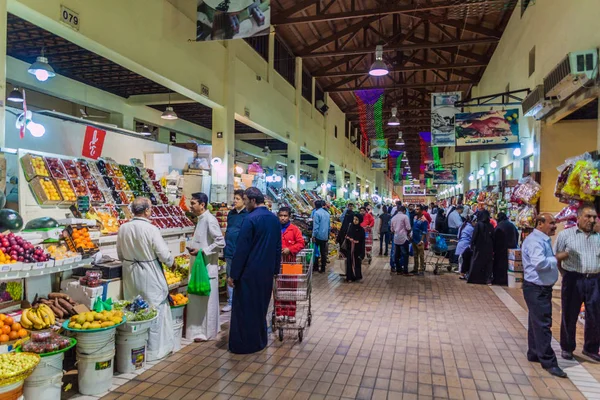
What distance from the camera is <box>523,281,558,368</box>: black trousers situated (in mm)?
4203

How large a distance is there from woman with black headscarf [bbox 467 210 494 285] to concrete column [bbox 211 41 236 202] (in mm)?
5907

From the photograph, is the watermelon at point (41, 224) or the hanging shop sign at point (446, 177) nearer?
the watermelon at point (41, 224)

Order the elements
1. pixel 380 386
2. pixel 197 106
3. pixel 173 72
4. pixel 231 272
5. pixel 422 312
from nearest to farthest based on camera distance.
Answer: pixel 380 386 < pixel 231 272 < pixel 422 312 < pixel 173 72 < pixel 197 106

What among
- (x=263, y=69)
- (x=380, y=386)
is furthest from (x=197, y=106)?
(x=380, y=386)

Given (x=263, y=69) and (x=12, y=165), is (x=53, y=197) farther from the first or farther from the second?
(x=263, y=69)

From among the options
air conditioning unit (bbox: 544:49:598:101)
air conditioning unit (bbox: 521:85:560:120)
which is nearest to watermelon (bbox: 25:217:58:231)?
air conditioning unit (bbox: 544:49:598:101)

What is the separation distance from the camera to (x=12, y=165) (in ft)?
17.7

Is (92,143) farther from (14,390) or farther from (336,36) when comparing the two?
(336,36)

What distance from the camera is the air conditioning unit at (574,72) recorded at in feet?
18.7

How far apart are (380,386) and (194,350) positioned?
2.19 m

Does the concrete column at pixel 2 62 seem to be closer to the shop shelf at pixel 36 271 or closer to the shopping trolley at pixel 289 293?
the shop shelf at pixel 36 271

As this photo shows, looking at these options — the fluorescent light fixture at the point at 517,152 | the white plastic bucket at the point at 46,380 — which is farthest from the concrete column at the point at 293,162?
the white plastic bucket at the point at 46,380

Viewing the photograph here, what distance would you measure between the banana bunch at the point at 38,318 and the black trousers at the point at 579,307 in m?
5.38

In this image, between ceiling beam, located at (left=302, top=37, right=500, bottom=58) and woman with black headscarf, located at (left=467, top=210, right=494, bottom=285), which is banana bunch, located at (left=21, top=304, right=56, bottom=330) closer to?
woman with black headscarf, located at (left=467, top=210, right=494, bottom=285)
